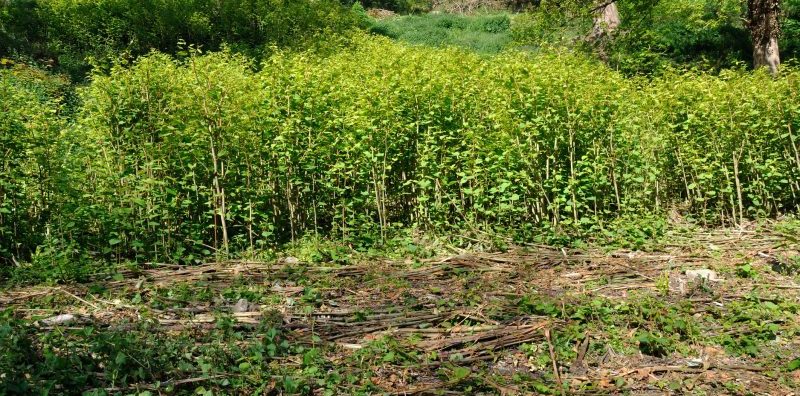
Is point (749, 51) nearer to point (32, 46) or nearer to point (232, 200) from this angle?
point (232, 200)

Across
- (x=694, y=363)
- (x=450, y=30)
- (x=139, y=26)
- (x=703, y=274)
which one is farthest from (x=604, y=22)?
(x=450, y=30)

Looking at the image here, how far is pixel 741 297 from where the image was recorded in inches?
177

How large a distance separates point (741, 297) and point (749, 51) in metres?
12.4

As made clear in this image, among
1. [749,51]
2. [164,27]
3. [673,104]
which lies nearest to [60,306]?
[673,104]

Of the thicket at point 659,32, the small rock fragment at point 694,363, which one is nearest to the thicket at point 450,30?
the thicket at point 659,32

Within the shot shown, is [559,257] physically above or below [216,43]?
below

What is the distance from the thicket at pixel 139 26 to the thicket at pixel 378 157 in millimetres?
9229

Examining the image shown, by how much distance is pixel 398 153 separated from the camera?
6.09 m

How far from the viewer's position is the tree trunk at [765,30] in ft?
36.6

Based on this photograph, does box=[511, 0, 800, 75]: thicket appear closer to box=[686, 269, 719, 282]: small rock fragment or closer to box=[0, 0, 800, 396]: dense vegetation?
box=[0, 0, 800, 396]: dense vegetation

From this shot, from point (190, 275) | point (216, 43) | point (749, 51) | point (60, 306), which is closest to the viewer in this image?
point (60, 306)

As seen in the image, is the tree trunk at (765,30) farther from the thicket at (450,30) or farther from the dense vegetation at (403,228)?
the thicket at (450,30)

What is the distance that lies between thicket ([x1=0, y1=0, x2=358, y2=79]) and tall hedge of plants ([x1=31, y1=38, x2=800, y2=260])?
30.3ft

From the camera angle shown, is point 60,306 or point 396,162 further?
point 396,162
